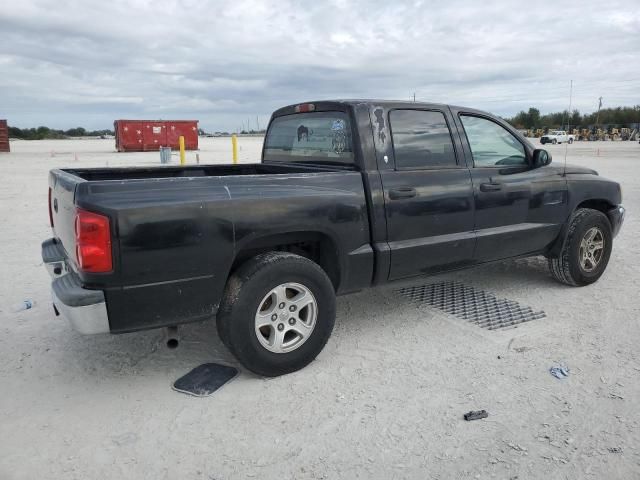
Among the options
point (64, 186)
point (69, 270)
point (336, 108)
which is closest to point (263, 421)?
point (69, 270)

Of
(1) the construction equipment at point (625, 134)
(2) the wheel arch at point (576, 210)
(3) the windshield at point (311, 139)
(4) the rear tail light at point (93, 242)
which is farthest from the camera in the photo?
(1) the construction equipment at point (625, 134)

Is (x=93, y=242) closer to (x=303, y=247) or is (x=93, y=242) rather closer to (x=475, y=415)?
(x=303, y=247)

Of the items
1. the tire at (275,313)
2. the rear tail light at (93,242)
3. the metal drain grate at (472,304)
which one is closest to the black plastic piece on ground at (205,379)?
the tire at (275,313)

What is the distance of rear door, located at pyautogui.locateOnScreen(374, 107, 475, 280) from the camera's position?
3797mm

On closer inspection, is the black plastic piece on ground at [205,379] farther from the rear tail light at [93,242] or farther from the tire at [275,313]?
the rear tail light at [93,242]

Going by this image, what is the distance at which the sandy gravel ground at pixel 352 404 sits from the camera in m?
2.53

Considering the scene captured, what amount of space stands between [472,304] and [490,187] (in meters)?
1.10

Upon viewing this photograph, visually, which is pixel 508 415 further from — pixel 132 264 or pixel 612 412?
pixel 132 264

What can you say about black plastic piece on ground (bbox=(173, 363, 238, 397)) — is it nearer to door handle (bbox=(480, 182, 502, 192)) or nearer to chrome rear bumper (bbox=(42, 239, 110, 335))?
chrome rear bumper (bbox=(42, 239, 110, 335))

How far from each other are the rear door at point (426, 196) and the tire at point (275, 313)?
0.72 m

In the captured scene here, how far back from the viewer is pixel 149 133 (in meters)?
32.5

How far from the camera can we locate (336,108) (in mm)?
3938

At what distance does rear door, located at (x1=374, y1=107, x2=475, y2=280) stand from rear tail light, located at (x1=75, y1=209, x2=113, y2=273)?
191 centimetres

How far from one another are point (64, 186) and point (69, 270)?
56cm
